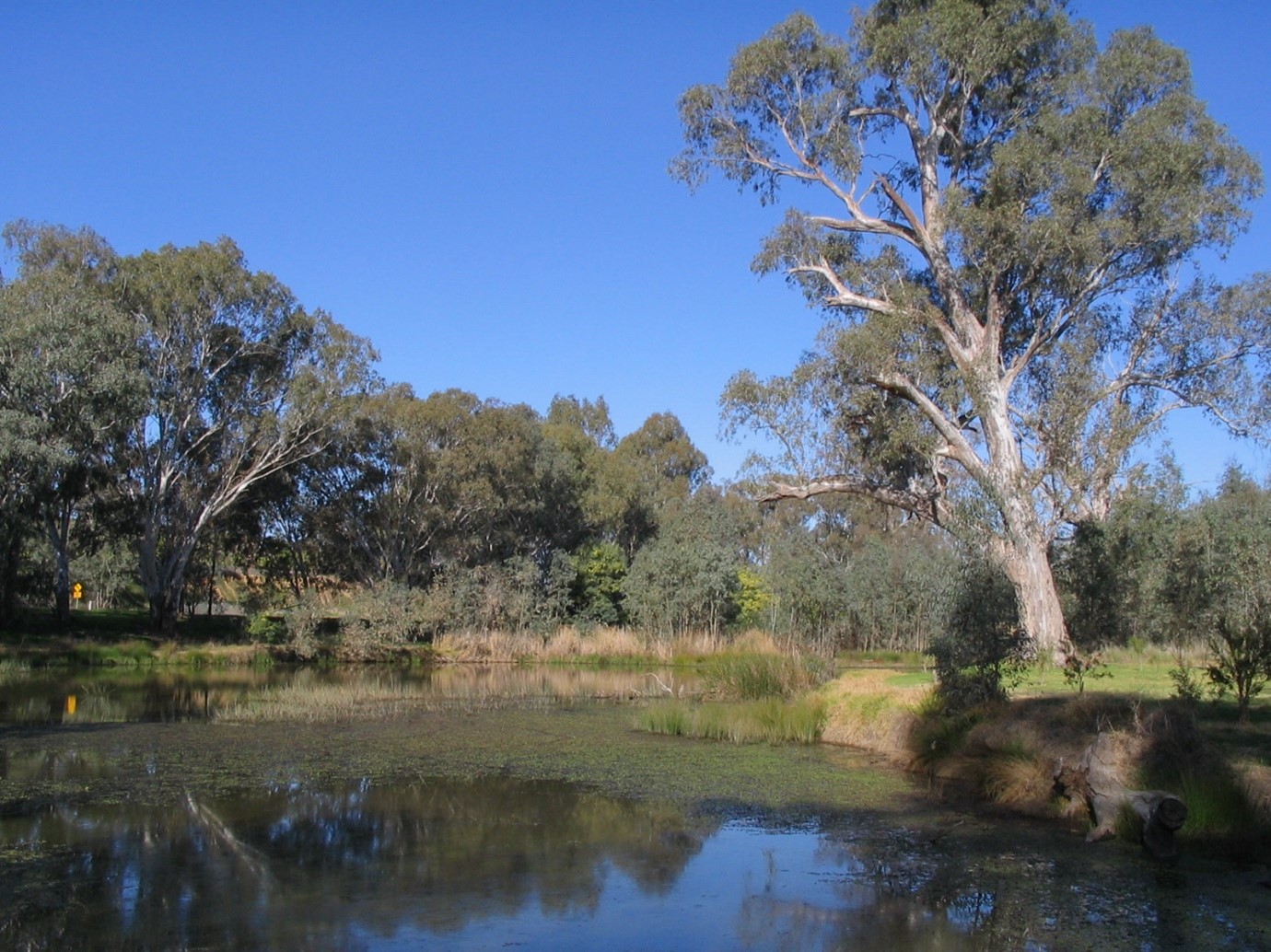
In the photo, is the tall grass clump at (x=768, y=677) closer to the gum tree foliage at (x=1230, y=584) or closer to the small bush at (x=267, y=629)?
the gum tree foliage at (x=1230, y=584)

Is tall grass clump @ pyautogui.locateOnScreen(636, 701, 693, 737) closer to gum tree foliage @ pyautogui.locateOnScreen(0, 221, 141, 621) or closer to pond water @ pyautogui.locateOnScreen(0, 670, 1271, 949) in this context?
pond water @ pyautogui.locateOnScreen(0, 670, 1271, 949)

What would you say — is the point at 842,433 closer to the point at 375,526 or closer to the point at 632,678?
the point at 632,678

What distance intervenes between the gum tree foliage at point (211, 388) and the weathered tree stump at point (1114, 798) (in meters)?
29.7

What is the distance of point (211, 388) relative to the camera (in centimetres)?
3753

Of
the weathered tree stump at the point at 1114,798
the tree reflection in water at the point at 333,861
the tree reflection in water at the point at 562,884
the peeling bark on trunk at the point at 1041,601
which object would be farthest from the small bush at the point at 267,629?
the weathered tree stump at the point at 1114,798

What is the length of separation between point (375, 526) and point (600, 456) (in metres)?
14.9

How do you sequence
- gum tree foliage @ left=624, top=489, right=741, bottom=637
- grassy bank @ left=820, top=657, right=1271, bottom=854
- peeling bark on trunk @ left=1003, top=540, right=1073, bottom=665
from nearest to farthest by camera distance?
1. grassy bank @ left=820, top=657, right=1271, bottom=854
2. peeling bark on trunk @ left=1003, top=540, right=1073, bottom=665
3. gum tree foliage @ left=624, top=489, right=741, bottom=637

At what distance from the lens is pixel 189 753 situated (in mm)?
13930

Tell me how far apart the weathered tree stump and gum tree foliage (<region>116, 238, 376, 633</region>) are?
29734 mm

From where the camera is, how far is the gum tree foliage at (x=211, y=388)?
112ft

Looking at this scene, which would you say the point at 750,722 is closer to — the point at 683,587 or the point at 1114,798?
the point at 1114,798

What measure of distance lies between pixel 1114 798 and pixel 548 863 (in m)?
5.23

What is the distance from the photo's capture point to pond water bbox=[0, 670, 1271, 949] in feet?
23.1

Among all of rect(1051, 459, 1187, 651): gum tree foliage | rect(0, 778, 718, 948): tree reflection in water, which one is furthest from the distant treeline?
rect(0, 778, 718, 948): tree reflection in water
